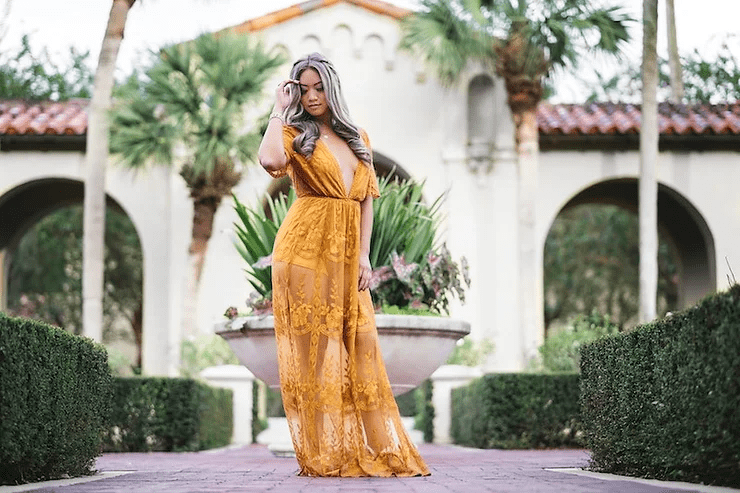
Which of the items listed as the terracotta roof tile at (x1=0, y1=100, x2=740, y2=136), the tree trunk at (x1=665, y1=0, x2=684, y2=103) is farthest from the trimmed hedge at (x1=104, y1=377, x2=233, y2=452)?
the tree trunk at (x1=665, y1=0, x2=684, y2=103)

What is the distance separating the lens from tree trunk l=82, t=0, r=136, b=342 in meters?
14.9

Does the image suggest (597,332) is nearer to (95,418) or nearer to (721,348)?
(95,418)

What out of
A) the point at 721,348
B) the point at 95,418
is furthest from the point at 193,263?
the point at 721,348

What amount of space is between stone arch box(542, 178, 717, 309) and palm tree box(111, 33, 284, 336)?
240 inches

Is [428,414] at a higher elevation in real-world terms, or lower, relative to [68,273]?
lower

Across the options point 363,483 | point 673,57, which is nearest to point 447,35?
point 673,57

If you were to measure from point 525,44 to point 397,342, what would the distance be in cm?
1012

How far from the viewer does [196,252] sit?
17.0 m

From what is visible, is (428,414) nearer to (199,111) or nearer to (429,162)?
(429,162)

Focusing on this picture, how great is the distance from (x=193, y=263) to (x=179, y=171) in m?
1.39

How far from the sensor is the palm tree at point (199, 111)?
16406 millimetres

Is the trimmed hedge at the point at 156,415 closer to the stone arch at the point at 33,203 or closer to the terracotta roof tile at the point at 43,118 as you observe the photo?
the terracotta roof tile at the point at 43,118

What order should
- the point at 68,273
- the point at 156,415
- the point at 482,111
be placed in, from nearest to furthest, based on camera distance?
the point at 156,415 → the point at 482,111 → the point at 68,273

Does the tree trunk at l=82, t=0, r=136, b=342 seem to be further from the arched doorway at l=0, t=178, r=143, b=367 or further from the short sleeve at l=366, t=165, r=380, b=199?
the arched doorway at l=0, t=178, r=143, b=367
